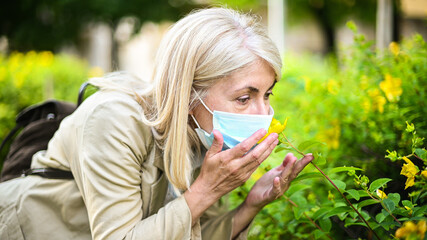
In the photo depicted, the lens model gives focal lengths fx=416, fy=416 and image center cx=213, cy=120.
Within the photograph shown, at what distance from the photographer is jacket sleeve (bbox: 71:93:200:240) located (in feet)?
5.14

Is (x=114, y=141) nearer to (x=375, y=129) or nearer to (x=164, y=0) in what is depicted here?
(x=375, y=129)

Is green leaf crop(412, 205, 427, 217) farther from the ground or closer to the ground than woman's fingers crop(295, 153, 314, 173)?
closer to the ground

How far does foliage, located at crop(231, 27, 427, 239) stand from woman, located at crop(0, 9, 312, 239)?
8.3 inches

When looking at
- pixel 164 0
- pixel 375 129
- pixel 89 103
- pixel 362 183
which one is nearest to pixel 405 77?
pixel 375 129

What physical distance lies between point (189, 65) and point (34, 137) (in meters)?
0.94

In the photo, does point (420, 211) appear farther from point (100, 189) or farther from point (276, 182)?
point (100, 189)

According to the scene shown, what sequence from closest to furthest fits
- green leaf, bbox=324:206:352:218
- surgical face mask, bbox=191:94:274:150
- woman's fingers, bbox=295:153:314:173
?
green leaf, bbox=324:206:352:218 → woman's fingers, bbox=295:153:314:173 → surgical face mask, bbox=191:94:274:150

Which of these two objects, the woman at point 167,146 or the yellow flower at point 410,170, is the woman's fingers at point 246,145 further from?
the yellow flower at point 410,170

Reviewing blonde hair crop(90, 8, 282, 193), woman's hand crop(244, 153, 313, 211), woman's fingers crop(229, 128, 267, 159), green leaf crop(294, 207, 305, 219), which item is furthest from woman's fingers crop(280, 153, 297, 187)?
blonde hair crop(90, 8, 282, 193)

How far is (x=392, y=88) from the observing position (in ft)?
6.45

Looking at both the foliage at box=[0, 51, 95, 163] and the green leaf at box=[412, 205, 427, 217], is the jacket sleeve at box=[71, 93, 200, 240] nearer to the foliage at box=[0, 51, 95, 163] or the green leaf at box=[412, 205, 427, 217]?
the green leaf at box=[412, 205, 427, 217]

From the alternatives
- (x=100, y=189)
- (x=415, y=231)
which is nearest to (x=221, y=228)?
(x=100, y=189)

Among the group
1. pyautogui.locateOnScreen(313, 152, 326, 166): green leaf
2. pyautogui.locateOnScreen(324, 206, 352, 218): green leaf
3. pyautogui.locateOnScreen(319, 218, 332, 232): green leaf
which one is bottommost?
pyautogui.locateOnScreen(319, 218, 332, 232): green leaf

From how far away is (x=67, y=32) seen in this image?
1398cm
